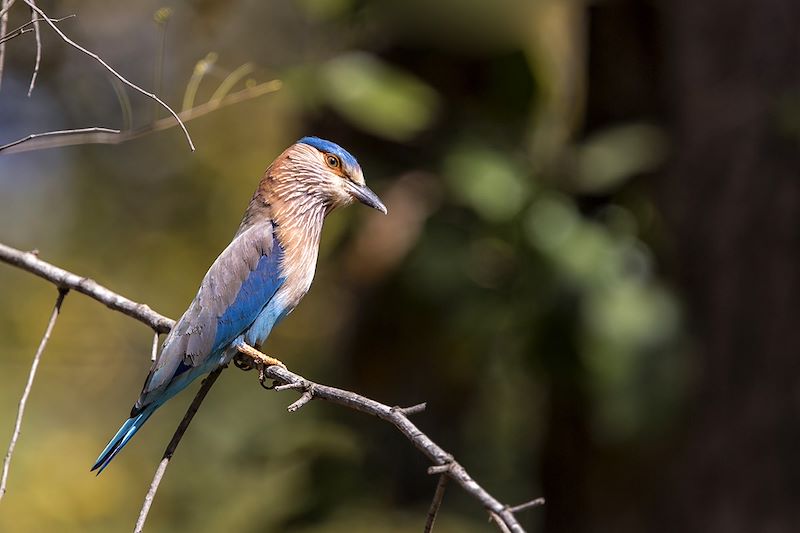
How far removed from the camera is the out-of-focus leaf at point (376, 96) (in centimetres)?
504

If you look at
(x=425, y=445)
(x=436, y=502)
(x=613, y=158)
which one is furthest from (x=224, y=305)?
(x=613, y=158)

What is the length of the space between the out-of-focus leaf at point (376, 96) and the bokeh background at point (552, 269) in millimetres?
16

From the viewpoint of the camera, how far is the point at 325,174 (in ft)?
11.3

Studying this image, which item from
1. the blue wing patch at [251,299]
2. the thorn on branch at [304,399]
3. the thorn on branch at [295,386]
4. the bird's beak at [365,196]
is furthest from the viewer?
the bird's beak at [365,196]

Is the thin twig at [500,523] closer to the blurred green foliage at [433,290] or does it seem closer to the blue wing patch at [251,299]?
the blue wing patch at [251,299]

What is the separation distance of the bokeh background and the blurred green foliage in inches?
0.6

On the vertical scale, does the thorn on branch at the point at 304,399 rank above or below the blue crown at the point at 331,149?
below

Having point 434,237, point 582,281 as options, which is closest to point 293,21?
point 434,237

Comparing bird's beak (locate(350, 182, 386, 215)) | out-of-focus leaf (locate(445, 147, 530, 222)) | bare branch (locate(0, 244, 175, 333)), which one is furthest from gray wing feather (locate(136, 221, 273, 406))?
out-of-focus leaf (locate(445, 147, 530, 222))

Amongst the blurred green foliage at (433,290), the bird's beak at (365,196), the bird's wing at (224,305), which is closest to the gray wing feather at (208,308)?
the bird's wing at (224,305)

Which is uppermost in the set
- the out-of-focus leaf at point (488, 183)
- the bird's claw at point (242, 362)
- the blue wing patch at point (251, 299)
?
the out-of-focus leaf at point (488, 183)

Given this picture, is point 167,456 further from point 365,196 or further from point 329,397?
point 365,196

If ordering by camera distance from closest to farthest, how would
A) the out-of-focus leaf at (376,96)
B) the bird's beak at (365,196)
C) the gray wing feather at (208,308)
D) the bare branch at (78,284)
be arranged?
the bare branch at (78,284) < the gray wing feather at (208,308) < the bird's beak at (365,196) < the out-of-focus leaf at (376,96)

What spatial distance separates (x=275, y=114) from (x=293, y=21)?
30.7 inches
